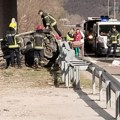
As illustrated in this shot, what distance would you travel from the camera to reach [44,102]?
35.2 ft

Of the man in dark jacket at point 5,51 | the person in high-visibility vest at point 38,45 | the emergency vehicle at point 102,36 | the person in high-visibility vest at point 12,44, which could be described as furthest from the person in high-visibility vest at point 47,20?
the emergency vehicle at point 102,36

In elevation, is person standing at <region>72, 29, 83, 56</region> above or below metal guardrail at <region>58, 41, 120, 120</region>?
below

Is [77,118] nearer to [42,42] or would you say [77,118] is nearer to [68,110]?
[68,110]

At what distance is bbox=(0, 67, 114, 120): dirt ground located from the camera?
913cm

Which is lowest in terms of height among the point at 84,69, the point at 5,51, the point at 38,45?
the point at 5,51

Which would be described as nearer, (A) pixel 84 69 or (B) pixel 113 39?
(A) pixel 84 69

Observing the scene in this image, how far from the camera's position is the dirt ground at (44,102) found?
9.13 metres

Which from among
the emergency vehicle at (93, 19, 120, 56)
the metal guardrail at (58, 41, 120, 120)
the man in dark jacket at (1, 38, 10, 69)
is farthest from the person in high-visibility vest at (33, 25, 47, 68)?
the emergency vehicle at (93, 19, 120, 56)

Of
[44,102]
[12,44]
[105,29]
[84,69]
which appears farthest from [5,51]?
[105,29]

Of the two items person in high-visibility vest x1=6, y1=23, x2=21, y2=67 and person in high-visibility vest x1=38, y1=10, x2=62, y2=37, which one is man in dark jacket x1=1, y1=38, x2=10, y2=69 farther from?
person in high-visibility vest x1=38, y1=10, x2=62, y2=37

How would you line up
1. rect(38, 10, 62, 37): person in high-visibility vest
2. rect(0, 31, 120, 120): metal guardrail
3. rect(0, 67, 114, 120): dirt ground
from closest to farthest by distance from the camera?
rect(0, 31, 120, 120): metal guardrail, rect(0, 67, 114, 120): dirt ground, rect(38, 10, 62, 37): person in high-visibility vest

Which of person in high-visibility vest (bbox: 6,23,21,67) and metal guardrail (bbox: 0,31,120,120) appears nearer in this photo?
metal guardrail (bbox: 0,31,120,120)

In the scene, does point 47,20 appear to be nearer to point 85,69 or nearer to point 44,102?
point 85,69

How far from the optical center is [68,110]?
9.69 meters
